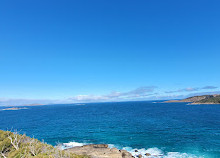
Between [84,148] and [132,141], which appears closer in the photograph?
[84,148]

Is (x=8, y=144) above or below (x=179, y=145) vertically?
above

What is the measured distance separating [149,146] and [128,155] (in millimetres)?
11414

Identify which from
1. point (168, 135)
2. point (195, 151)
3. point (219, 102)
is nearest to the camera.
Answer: point (195, 151)

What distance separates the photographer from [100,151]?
120ft

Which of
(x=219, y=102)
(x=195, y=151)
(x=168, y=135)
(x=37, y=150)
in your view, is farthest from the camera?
(x=219, y=102)

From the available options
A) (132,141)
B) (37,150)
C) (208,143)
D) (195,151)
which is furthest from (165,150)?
(37,150)

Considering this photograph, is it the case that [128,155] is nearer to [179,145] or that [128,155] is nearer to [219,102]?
[179,145]

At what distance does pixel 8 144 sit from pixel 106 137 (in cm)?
3341

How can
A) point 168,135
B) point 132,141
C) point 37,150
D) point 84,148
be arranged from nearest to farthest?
point 37,150, point 84,148, point 132,141, point 168,135

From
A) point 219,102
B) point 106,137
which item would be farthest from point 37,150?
point 219,102

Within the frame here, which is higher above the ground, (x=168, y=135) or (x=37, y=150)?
(x=37, y=150)

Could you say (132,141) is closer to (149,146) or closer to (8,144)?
(149,146)

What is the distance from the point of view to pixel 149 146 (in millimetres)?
42188

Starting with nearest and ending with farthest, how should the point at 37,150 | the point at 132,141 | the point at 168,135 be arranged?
the point at 37,150
the point at 132,141
the point at 168,135
